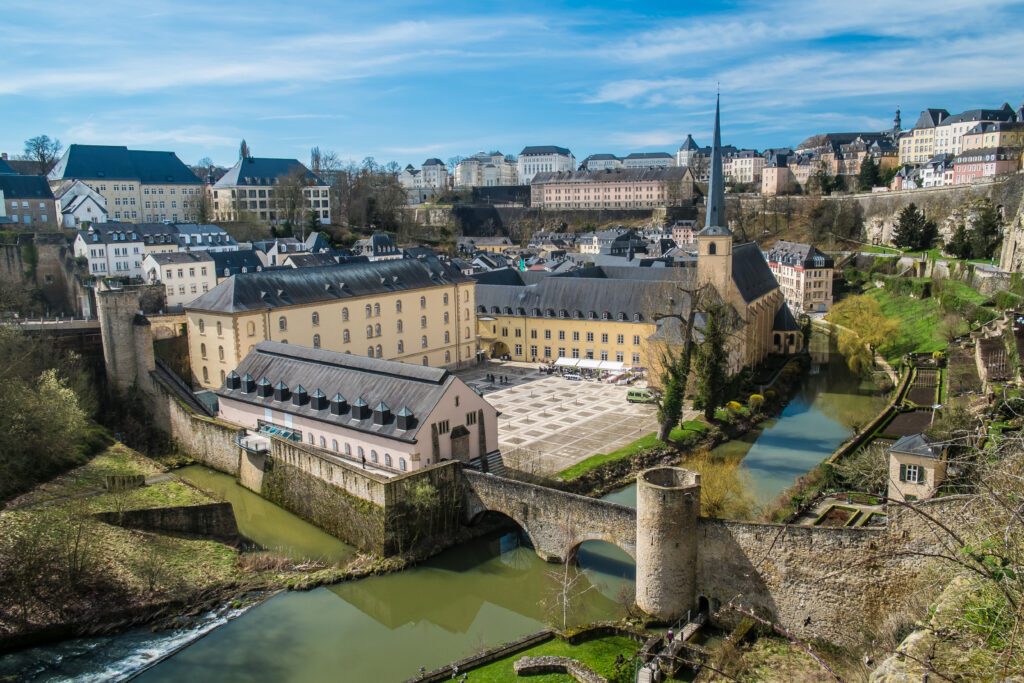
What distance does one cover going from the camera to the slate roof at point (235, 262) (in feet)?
152

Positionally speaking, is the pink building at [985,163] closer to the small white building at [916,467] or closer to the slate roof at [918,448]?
the slate roof at [918,448]

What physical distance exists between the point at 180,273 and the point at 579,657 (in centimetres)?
3657

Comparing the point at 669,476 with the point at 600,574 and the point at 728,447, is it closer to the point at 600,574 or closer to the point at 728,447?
the point at 600,574

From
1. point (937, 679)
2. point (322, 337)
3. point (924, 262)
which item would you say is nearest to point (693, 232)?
point (924, 262)

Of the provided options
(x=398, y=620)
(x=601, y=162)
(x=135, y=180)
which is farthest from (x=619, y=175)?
(x=398, y=620)

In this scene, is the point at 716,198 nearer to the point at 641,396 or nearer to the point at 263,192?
the point at 641,396

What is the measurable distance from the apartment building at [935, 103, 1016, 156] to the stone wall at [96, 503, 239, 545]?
90.7 meters

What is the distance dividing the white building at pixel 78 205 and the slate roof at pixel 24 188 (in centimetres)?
114

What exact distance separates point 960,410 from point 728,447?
8.32 metres

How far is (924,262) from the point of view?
5847cm

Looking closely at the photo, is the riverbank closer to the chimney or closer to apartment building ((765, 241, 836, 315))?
the chimney

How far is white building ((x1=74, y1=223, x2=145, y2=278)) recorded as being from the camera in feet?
148

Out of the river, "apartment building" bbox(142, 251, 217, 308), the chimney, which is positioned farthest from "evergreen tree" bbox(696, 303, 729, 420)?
"apartment building" bbox(142, 251, 217, 308)

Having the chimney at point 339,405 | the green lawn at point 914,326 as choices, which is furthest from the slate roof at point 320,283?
the green lawn at point 914,326
